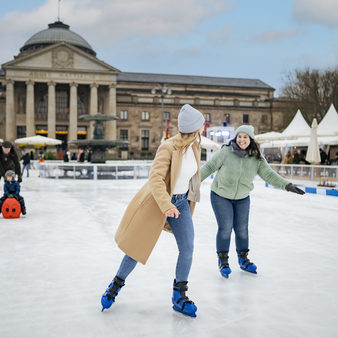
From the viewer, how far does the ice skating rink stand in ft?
9.77

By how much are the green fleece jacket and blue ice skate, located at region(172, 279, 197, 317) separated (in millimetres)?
1197

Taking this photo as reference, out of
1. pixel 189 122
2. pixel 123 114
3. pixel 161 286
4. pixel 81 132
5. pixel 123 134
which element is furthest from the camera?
pixel 123 134

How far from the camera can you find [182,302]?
323cm

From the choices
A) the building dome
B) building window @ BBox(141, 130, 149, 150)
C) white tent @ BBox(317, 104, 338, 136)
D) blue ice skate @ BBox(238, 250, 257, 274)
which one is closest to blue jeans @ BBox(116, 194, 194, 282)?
blue ice skate @ BBox(238, 250, 257, 274)

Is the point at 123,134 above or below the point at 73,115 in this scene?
below

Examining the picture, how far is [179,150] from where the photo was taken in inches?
125

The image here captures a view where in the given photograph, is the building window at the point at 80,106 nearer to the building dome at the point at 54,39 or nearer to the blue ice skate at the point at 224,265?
the building dome at the point at 54,39

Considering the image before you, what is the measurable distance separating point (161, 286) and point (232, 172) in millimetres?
1316

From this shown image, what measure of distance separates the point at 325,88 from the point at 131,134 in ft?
103

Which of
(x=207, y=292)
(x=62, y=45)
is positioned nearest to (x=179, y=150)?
(x=207, y=292)

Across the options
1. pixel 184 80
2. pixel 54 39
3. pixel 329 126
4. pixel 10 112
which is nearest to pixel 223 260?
pixel 329 126

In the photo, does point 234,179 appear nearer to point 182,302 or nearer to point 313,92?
point 182,302

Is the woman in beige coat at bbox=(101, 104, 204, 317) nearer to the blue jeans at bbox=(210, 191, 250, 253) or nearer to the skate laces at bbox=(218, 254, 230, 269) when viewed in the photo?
the blue jeans at bbox=(210, 191, 250, 253)

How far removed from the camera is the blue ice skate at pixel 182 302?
125 inches
